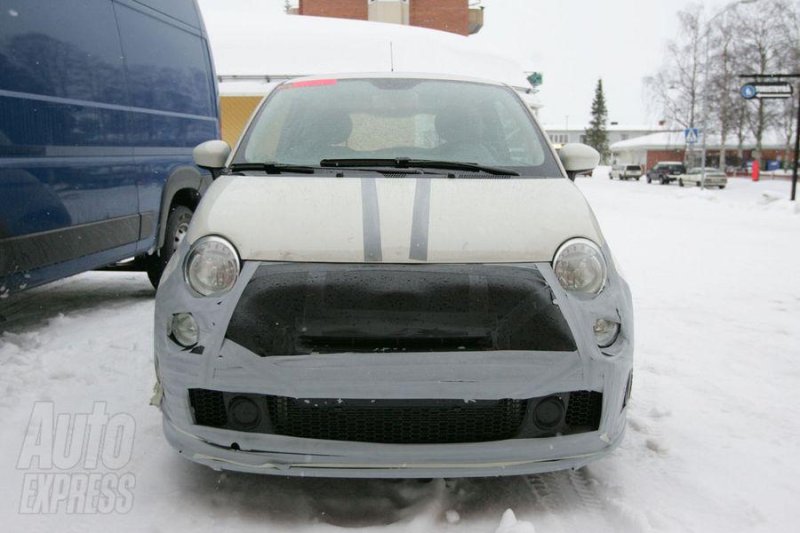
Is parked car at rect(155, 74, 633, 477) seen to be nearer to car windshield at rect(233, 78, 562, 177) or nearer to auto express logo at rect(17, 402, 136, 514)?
auto express logo at rect(17, 402, 136, 514)

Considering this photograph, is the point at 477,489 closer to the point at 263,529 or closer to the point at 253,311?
the point at 263,529

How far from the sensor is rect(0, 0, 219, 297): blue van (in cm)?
373

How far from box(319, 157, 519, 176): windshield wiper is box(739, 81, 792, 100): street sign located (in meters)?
21.8

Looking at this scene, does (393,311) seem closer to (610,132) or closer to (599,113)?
(599,113)

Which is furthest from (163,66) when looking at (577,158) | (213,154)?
(577,158)

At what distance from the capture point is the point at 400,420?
7.18ft

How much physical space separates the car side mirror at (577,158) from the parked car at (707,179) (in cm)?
3590

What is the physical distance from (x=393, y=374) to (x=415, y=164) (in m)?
1.17

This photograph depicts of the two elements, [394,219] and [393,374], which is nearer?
[393,374]

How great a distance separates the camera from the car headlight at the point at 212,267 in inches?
90.7

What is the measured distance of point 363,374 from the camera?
213 centimetres

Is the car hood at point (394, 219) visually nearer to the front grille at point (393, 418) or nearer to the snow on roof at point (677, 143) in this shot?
the front grille at point (393, 418)

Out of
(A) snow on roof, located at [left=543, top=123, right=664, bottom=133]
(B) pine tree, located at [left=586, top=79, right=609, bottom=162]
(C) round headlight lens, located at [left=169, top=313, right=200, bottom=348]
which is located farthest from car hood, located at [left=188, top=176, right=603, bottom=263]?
(A) snow on roof, located at [left=543, top=123, right=664, bottom=133]

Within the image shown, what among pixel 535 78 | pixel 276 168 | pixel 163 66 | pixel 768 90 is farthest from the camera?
pixel 535 78
